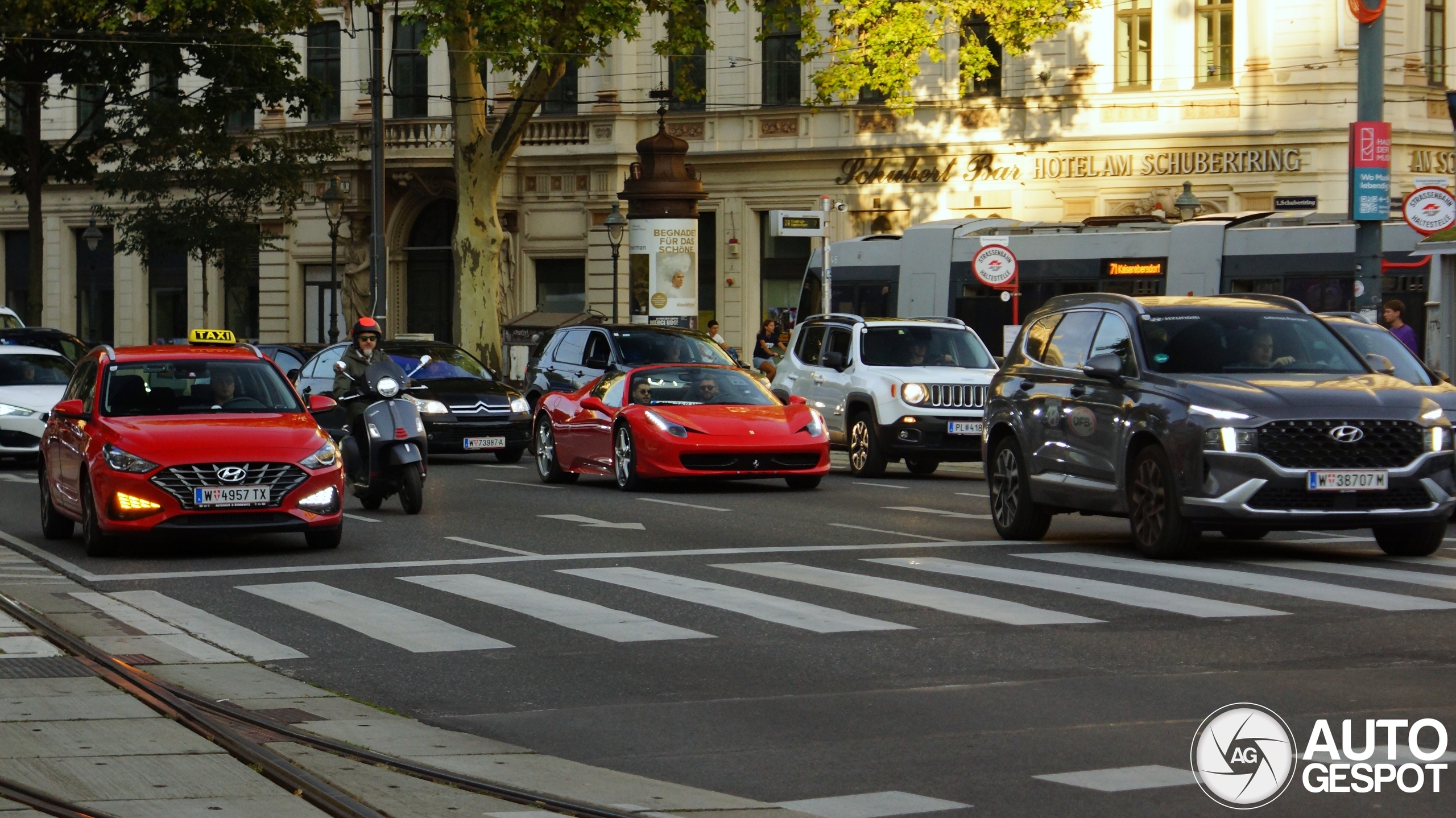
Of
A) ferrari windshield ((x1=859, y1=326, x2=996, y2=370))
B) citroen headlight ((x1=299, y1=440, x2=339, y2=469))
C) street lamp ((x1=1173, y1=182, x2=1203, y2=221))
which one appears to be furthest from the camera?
street lamp ((x1=1173, y1=182, x2=1203, y2=221))

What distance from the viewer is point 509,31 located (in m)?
35.2

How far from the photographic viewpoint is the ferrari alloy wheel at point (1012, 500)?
615 inches

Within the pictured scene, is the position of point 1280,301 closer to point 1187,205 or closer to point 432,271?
point 1187,205

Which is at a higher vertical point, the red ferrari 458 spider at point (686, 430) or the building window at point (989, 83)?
the building window at point (989, 83)

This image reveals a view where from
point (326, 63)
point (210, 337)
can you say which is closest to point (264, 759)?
point (210, 337)

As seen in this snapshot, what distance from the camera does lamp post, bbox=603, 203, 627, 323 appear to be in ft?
154

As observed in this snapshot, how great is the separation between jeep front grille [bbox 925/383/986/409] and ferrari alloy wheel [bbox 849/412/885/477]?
28.5 inches

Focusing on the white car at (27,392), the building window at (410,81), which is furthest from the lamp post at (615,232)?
the white car at (27,392)

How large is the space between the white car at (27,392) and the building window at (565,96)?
2606 cm

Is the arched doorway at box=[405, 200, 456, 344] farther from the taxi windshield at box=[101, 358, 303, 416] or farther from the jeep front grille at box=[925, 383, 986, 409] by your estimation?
the taxi windshield at box=[101, 358, 303, 416]

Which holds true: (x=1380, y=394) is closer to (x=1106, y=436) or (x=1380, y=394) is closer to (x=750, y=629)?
(x=1106, y=436)

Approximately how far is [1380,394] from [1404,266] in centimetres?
1835

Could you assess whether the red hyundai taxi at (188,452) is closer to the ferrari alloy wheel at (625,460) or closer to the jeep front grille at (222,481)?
the jeep front grille at (222,481)

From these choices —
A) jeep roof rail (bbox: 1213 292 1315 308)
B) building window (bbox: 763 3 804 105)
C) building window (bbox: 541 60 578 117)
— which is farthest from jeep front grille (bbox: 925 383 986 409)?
building window (bbox: 541 60 578 117)
